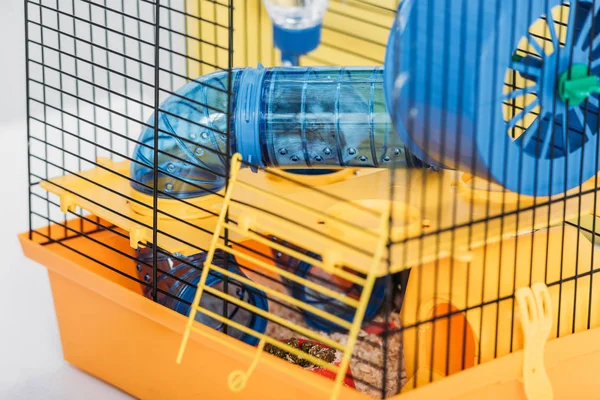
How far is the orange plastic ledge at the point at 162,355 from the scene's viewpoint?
1.73m

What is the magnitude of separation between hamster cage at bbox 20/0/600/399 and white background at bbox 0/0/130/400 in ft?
0.23

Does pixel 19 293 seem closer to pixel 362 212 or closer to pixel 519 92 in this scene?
pixel 362 212

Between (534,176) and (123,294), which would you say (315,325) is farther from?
(534,176)

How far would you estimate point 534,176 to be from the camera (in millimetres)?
1716

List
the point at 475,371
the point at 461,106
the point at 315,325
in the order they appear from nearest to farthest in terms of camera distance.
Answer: the point at 461,106 → the point at 475,371 → the point at 315,325

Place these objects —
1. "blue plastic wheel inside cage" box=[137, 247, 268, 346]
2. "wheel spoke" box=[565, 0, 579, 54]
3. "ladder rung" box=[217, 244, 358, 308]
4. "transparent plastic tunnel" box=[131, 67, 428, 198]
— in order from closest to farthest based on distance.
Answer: "ladder rung" box=[217, 244, 358, 308], "wheel spoke" box=[565, 0, 579, 54], "transparent plastic tunnel" box=[131, 67, 428, 198], "blue plastic wheel inside cage" box=[137, 247, 268, 346]

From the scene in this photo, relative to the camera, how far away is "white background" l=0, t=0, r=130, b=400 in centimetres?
214

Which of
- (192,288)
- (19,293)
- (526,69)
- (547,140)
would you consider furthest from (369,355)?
(19,293)

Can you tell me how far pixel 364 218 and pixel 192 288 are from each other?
44cm

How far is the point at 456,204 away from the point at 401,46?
347mm

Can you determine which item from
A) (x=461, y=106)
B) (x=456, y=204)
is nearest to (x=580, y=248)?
(x=456, y=204)

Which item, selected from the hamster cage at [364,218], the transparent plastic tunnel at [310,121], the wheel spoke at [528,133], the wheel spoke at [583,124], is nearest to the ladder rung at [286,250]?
the hamster cage at [364,218]

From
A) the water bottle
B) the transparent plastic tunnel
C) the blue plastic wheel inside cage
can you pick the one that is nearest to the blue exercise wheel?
the transparent plastic tunnel

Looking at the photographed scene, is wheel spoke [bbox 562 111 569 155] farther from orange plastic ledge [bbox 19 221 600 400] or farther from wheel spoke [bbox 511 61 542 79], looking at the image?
orange plastic ledge [bbox 19 221 600 400]
